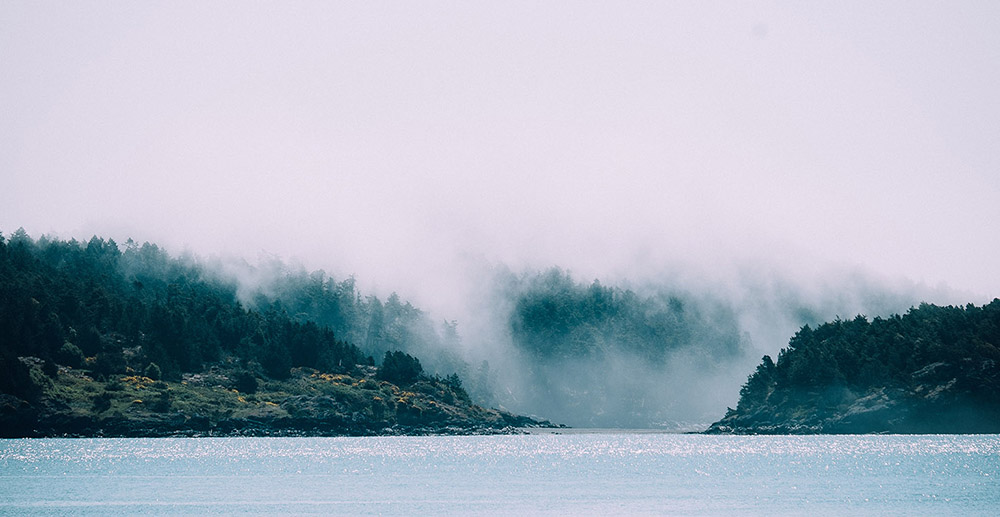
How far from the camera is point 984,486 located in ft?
391

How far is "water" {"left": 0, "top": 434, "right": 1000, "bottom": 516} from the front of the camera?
100188mm

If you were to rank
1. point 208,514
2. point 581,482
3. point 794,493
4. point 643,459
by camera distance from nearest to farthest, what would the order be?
point 208,514, point 794,493, point 581,482, point 643,459

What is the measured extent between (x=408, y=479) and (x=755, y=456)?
88.6 meters

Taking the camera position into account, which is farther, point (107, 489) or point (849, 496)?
point (107, 489)

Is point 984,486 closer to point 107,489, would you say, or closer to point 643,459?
point 643,459

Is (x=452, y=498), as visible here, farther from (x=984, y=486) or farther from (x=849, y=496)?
(x=984, y=486)

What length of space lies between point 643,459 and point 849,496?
3283 inches

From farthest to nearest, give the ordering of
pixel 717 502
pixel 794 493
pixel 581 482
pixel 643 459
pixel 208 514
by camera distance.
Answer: pixel 643 459 → pixel 581 482 → pixel 794 493 → pixel 717 502 → pixel 208 514

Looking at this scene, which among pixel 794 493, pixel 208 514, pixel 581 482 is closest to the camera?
pixel 208 514

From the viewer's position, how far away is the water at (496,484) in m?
100

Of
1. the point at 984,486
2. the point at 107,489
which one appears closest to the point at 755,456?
the point at 984,486

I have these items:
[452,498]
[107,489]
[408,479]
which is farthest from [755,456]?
[107,489]

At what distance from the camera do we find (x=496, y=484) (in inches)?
5113

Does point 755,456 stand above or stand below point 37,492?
above
